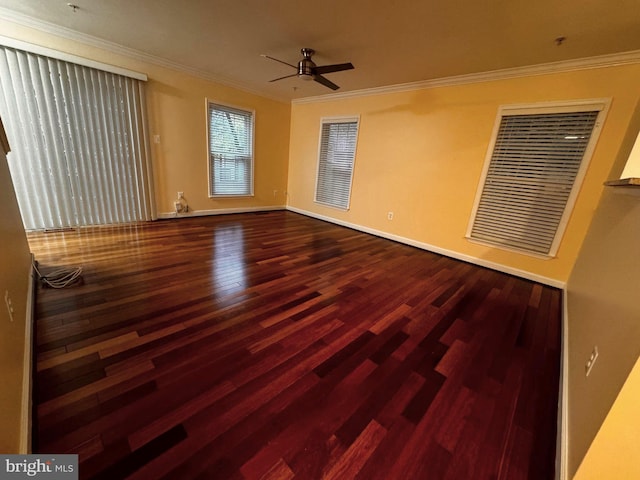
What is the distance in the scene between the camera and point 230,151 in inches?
193

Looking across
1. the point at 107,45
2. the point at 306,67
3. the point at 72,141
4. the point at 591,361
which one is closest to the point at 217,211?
the point at 72,141

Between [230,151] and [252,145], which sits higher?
[252,145]

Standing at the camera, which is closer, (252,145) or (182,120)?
(182,120)

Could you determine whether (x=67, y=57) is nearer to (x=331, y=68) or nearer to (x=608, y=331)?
(x=331, y=68)

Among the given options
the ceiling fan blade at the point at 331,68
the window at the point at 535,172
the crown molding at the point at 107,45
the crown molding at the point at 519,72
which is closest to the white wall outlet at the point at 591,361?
the window at the point at 535,172

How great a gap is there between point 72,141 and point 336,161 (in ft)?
13.2

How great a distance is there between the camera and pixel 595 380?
1013mm

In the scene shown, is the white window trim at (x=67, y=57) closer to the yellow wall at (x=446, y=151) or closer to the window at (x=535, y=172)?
the yellow wall at (x=446, y=151)

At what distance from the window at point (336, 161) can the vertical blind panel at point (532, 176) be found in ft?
7.61

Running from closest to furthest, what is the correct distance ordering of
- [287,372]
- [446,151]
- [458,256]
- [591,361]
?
1. [591,361]
2. [287,372]
3. [446,151]
4. [458,256]

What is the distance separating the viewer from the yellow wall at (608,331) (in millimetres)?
823

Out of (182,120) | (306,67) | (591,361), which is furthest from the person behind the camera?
(182,120)

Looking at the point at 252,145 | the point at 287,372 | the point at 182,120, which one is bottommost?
the point at 287,372

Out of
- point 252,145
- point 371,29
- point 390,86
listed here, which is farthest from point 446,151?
point 252,145
